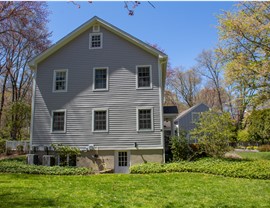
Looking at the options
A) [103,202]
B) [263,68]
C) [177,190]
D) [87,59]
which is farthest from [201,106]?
[103,202]

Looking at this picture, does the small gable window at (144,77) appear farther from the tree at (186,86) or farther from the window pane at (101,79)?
the tree at (186,86)

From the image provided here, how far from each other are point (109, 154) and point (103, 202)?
7545mm

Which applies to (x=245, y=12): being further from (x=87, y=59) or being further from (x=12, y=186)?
(x=12, y=186)

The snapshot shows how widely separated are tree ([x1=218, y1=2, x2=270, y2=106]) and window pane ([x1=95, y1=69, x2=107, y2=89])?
769cm

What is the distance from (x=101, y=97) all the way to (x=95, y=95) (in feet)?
1.32

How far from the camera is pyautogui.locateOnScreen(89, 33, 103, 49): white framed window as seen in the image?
14.9 m

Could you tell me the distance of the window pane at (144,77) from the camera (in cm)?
1417

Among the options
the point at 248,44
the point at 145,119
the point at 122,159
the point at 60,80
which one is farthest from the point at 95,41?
the point at 248,44

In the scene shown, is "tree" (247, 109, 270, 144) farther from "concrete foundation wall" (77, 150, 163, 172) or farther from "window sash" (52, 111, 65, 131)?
"window sash" (52, 111, 65, 131)

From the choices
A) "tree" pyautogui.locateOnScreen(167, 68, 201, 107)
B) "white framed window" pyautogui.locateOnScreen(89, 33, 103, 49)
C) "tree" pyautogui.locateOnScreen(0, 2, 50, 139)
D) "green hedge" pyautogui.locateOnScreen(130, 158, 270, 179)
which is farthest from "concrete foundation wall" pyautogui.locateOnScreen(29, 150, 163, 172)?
"tree" pyautogui.locateOnScreen(167, 68, 201, 107)

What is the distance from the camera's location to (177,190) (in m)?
7.60

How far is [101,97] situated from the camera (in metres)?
14.2

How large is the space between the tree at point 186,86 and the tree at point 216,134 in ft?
106

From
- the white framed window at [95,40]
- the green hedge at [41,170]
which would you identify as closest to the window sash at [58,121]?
the green hedge at [41,170]
